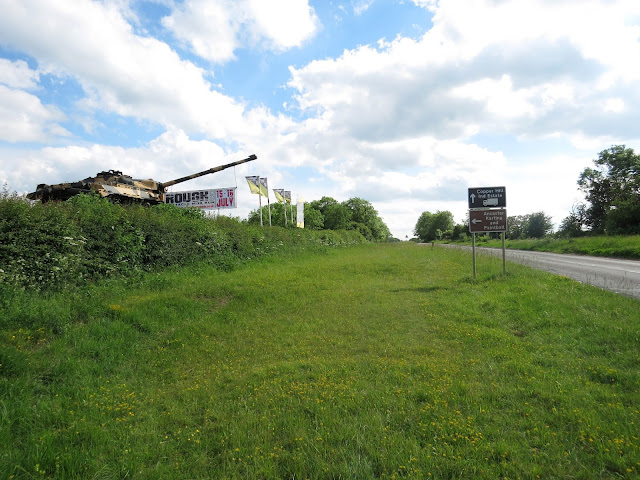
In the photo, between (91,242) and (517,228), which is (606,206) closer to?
(517,228)

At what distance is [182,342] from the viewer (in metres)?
6.50

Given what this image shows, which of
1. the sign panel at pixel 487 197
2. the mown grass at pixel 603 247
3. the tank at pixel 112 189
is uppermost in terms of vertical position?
the tank at pixel 112 189

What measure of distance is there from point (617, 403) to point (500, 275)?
899 cm

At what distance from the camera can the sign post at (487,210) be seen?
12914 mm

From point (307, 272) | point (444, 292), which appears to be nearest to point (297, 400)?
point (444, 292)

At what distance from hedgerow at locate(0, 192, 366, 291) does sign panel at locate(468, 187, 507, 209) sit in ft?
30.9

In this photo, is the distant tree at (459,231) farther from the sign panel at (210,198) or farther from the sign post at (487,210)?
the sign post at (487,210)

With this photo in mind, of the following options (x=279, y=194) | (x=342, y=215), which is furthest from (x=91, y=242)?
(x=342, y=215)

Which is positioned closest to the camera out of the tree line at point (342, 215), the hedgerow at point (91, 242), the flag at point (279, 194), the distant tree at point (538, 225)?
the hedgerow at point (91, 242)

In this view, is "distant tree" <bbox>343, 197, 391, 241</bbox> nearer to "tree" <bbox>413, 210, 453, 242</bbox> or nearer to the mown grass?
"tree" <bbox>413, 210, 453, 242</bbox>

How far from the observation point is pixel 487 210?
13.0 metres

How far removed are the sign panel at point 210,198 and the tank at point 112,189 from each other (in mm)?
5300

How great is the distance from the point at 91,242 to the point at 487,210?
1240 cm

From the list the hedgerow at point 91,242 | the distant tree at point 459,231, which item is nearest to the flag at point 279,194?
the hedgerow at point 91,242
